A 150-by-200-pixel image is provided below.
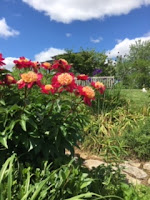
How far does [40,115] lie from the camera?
67.2 inches

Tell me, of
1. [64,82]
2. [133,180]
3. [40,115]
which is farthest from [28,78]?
[133,180]

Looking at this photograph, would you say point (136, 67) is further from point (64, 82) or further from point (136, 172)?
point (64, 82)

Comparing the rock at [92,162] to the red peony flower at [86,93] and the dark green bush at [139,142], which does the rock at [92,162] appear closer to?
the dark green bush at [139,142]

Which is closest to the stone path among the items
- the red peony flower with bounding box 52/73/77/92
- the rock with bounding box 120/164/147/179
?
the rock with bounding box 120/164/147/179

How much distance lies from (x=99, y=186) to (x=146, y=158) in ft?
5.14

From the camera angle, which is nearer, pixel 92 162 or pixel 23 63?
pixel 23 63

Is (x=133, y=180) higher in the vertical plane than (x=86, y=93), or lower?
lower

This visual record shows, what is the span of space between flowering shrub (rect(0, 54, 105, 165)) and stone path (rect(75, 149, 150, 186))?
3.93 feet

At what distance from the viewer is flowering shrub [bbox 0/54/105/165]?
62.9 inches

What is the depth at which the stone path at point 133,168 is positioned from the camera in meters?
2.85

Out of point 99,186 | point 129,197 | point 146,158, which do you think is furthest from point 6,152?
point 146,158

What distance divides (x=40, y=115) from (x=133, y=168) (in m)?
1.83

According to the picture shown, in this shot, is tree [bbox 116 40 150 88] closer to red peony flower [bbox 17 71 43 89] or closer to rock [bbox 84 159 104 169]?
rock [bbox 84 159 104 169]

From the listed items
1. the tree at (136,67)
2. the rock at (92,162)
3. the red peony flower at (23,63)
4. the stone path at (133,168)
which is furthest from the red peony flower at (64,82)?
the tree at (136,67)
